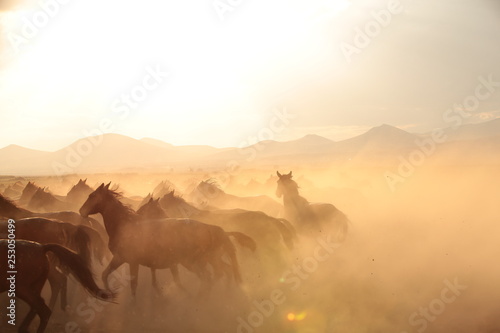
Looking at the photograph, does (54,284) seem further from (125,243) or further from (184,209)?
(184,209)

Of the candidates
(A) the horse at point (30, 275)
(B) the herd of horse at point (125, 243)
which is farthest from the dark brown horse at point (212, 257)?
(A) the horse at point (30, 275)

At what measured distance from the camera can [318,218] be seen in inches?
523

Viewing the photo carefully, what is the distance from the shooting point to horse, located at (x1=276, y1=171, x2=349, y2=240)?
13.1 m

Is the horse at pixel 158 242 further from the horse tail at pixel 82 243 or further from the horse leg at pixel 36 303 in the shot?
the horse leg at pixel 36 303

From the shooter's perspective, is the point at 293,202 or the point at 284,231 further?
the point at 293,202

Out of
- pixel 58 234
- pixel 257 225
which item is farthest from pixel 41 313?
pixel 257 225

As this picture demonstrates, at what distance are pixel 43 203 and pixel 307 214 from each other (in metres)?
8.53

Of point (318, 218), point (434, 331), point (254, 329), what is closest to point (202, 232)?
point (254, 329)

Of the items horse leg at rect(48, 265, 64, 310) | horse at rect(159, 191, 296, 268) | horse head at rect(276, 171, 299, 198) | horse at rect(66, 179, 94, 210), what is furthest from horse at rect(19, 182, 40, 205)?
horse head at rect(276, 171, 299, 198)

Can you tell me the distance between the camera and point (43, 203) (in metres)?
13.9

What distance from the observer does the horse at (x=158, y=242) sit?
8492 mm

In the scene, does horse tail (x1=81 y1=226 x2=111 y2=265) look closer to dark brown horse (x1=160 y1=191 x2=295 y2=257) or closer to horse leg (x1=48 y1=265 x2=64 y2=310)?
horse leg (x1=48 y1=265 x2=64 y2=310)

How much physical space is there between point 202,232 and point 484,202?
1902cm

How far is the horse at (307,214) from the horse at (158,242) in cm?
450
